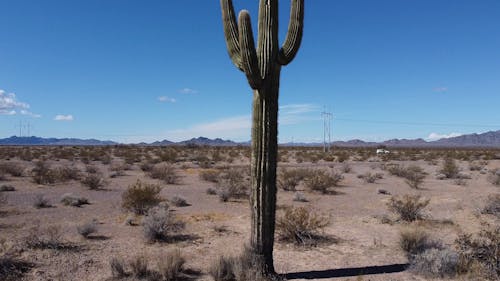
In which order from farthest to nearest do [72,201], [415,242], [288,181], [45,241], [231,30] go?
[288,181]
[72,201]
[415,242]
[45,241]
[231,30]

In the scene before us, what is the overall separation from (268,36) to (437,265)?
5.12m

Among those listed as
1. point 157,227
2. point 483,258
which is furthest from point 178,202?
point 483,258

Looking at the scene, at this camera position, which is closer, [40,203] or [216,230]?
[216,230]

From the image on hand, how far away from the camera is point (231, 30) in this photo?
7.33 meters

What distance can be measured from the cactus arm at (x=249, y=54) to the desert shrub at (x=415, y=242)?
493 centimetres

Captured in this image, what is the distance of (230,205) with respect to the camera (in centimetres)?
1457

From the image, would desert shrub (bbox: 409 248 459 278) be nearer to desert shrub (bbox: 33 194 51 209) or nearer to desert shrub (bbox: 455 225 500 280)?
desert shrub (bbox: 455 225 500 280)

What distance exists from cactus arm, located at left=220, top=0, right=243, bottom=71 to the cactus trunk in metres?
0.97

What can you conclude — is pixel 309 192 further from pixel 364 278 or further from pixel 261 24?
pixel 261 24

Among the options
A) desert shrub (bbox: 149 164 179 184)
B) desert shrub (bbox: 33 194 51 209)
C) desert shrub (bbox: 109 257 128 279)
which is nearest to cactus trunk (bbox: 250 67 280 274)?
desert shrub (bbox: 109 257 128 279)

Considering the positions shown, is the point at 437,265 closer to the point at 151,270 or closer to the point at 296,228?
the point at 296,228

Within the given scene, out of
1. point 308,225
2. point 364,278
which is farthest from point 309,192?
point 364,278

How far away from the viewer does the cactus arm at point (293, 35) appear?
280 inches

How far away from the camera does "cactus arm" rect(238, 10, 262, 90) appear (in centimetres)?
660
